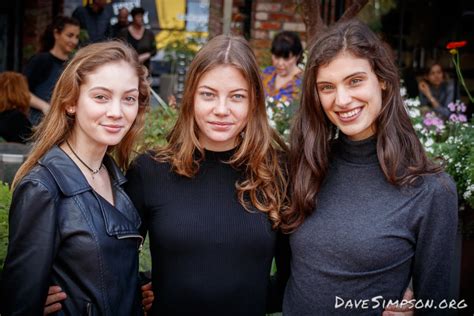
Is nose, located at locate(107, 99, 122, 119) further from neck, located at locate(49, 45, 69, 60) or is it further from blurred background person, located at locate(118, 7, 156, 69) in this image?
blurred background person, located at locate(118, 7, 156, 69)

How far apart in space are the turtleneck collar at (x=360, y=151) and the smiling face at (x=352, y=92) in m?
0.06

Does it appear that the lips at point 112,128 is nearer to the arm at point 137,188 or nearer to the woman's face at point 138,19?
the arm at point 137,188

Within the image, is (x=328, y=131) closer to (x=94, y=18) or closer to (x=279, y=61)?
(x=279, y=61)

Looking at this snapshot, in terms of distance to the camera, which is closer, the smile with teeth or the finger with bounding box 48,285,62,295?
the finger with bounding box 48,285,62,295

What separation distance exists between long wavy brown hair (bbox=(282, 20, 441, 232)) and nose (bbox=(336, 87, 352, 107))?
0.13 m

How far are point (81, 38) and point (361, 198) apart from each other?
21.5 ft

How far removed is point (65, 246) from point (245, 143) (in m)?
0.81

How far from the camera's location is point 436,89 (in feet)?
26.5

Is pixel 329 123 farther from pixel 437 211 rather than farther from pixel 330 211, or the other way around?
pixel 437 211

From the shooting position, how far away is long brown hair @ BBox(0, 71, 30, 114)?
6.15 metres

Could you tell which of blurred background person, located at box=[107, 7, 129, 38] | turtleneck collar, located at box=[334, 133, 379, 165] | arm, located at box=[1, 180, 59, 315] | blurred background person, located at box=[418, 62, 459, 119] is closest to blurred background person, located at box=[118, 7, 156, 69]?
blurred background person, located at box=[107, 7, 129, 38]

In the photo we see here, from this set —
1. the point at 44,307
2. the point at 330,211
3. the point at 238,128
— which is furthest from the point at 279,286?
the point at 44,307

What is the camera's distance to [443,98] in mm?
7973

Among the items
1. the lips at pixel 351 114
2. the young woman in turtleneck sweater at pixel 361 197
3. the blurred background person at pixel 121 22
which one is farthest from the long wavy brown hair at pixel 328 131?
the blurred background person at pixel 121 22
